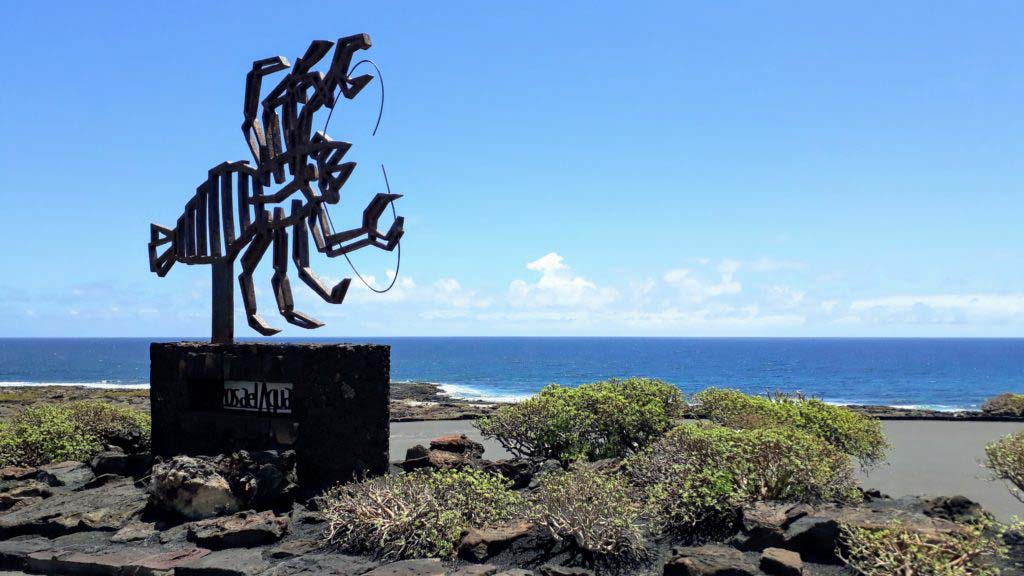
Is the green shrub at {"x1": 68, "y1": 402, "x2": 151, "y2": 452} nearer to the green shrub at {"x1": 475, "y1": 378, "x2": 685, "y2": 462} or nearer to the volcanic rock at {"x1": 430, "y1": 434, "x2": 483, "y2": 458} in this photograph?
the volcanic rock at {"x1": 430, "y1": 434, "x2": 483, "y2": 458}

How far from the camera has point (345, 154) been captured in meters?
10.2

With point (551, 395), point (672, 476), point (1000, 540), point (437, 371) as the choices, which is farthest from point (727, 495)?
point (437, 371)

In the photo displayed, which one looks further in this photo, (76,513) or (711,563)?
(76,513)

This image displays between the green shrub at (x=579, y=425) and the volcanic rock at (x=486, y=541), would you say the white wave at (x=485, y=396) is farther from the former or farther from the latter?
the volcanic rock at (x=486, y=541)

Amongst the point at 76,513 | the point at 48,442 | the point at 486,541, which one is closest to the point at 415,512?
the point at 486,541

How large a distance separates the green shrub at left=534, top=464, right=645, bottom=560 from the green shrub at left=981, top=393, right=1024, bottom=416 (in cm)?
2372

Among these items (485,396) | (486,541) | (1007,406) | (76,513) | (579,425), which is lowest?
(485,396)

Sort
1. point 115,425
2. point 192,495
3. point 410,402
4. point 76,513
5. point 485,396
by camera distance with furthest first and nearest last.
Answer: point 485,396 < point 410,402 < point 115,425 < point 76,513 < point 192,495

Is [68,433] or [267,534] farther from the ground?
[68,433]

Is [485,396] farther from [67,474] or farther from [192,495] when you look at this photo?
[192,495]

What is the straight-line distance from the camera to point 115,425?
12.7 m

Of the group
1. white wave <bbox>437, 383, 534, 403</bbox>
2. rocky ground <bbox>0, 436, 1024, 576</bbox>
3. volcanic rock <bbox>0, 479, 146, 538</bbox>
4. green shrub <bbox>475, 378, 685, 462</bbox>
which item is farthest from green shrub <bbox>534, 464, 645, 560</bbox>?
white wave <bbox>437, 383, 534, 403</bbox>

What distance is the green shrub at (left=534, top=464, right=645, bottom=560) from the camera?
6.74 metres

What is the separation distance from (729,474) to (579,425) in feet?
12.3
